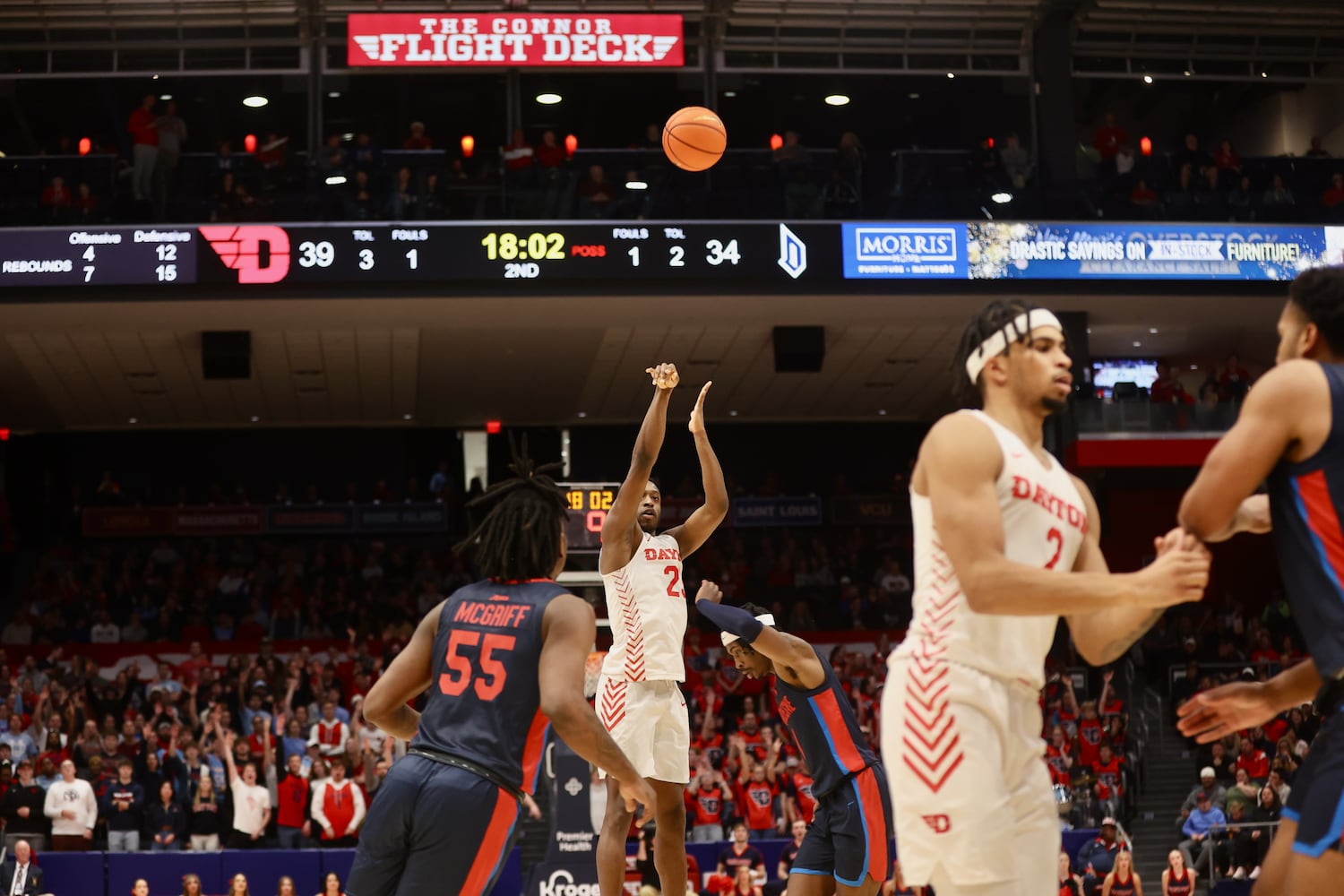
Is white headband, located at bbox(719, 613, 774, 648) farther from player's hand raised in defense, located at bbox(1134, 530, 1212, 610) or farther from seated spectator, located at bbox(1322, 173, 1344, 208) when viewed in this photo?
seated spectator, located at bbox(1322, 173, 1344, 208)

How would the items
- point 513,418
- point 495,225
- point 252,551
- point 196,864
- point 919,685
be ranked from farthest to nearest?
point 513,418
point 252,551
point 495,225
point 196,864
point 919,685

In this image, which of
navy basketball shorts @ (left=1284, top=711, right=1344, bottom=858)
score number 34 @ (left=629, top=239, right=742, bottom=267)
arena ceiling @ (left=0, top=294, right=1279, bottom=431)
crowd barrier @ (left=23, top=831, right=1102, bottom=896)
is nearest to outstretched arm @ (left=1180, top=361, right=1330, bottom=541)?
navy basketball shorts @ (left=1284, top=711, right=1344, bottom=858)

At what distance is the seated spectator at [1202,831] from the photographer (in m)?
17.6

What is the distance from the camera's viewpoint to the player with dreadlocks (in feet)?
16.0

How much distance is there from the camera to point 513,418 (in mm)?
34406

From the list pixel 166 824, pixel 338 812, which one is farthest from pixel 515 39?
pixel 166 824

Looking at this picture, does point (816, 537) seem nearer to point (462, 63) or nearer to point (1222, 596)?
point (1222, 596)

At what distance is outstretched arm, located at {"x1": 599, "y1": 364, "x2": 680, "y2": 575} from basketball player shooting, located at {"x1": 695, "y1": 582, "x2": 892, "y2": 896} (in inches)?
26.2

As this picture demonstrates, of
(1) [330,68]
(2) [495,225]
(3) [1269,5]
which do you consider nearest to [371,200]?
(2) [495,225]

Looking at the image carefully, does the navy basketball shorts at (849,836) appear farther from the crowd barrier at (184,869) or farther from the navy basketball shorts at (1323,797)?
the crowd barrier at (184,869)

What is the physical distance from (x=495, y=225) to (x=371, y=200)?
1.85 metres

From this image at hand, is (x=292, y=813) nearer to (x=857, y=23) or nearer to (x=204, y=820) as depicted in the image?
(x=204, y=820)

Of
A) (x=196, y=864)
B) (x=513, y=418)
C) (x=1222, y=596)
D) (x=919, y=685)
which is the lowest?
(x=196, y=864)

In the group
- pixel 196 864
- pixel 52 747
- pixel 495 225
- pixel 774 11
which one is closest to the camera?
pixel 196 864
